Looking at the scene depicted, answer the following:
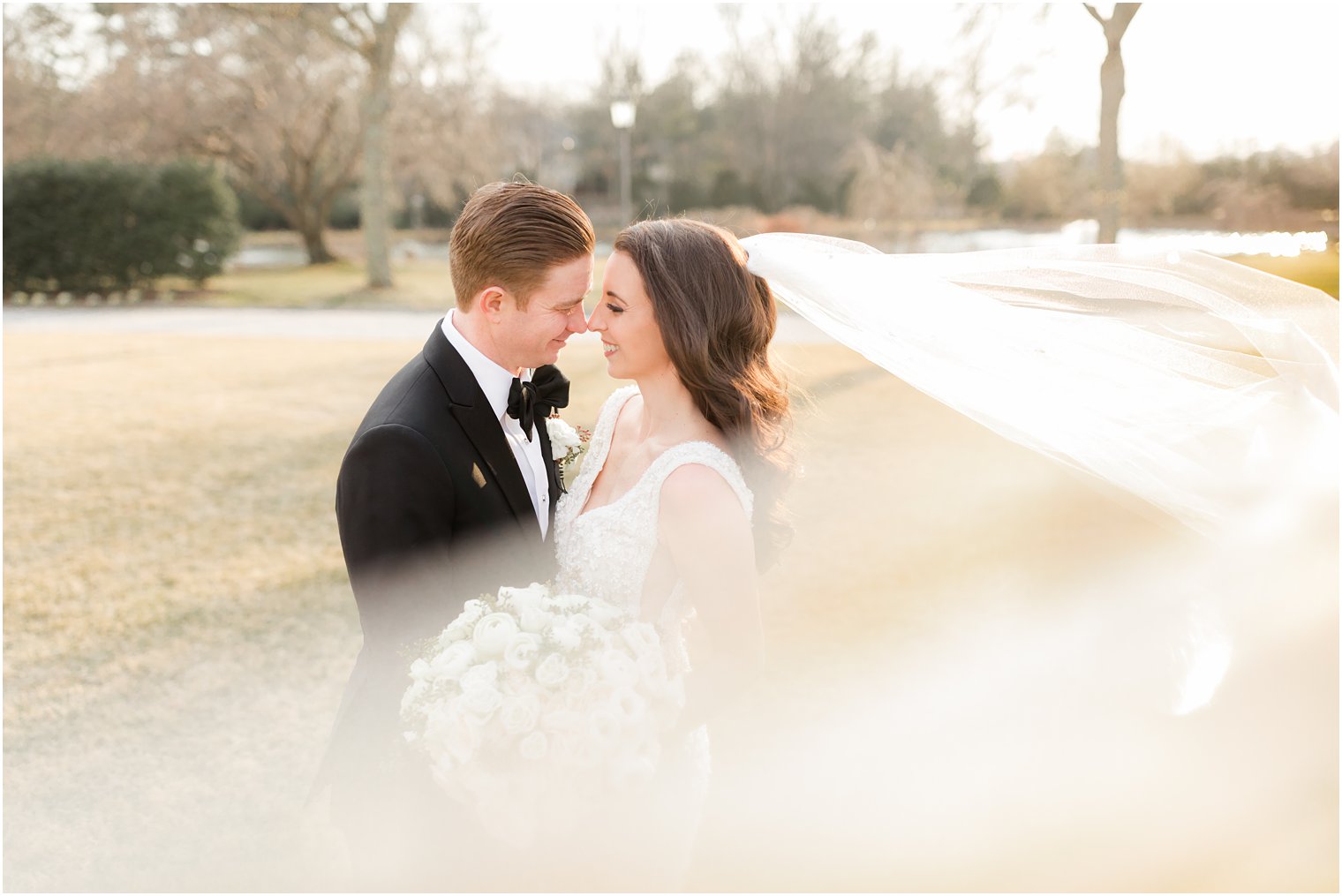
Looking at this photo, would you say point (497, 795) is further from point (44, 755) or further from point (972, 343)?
point (44, 755)

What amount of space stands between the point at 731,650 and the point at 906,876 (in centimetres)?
195

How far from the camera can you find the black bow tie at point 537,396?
9.48 feet

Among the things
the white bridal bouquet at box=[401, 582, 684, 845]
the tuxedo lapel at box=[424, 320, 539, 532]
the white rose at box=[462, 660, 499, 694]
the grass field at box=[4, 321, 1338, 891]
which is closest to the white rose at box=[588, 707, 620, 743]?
the white bridal bouquet at box=[401, 582, 684, 845]

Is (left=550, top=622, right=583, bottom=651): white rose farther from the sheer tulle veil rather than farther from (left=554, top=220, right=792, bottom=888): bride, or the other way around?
the sheer tulle veil

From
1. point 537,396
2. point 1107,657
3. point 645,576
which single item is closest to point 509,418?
point 537,396

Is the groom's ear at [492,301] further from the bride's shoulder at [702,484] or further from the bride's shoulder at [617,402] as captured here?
the bride's shoulder at [702,484]

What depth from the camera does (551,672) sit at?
2039 millimetres

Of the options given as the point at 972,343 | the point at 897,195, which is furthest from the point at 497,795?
the point at 897,195

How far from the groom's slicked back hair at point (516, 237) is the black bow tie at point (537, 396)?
0.30 m

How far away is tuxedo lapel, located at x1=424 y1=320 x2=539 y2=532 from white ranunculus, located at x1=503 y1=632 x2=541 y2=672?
2.07ft

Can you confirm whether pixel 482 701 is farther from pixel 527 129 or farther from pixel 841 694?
pixel 527 129

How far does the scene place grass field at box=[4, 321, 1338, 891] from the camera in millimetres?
3605

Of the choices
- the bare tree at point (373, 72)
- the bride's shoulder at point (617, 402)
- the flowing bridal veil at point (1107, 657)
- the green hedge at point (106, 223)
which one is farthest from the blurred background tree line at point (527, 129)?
the bride's shoulder at point (617, 402)

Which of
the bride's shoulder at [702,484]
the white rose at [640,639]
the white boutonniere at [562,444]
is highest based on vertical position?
the bride's shoulder at [702,484]
